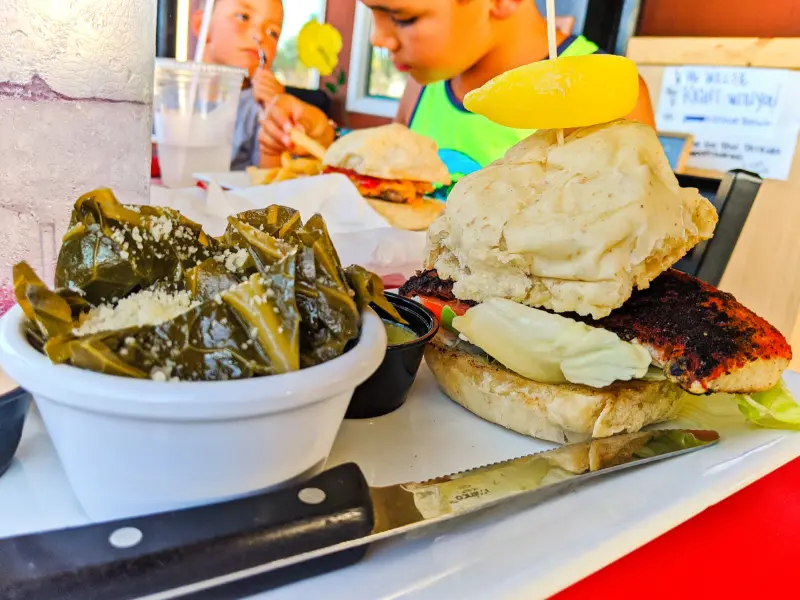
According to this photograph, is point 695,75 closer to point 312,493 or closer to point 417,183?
point 417,183

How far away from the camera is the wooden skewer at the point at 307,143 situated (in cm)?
330

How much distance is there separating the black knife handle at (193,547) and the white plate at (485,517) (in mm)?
57

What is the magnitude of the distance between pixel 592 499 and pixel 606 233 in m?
0.44

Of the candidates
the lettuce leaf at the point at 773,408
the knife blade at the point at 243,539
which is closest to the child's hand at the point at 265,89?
the lettuce leaf at the point at 773,408

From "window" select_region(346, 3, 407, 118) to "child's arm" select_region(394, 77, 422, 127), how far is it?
3.50 feet

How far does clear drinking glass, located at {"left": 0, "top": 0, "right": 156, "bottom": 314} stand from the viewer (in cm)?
121

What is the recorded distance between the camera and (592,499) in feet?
3.29

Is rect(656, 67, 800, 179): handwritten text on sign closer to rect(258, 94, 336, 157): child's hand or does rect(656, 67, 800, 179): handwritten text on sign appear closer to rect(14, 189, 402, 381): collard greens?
rect(258, 94, 336, 157): child's hand

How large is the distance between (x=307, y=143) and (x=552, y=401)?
256 cm

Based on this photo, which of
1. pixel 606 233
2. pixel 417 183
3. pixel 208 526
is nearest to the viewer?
pixel 208 526

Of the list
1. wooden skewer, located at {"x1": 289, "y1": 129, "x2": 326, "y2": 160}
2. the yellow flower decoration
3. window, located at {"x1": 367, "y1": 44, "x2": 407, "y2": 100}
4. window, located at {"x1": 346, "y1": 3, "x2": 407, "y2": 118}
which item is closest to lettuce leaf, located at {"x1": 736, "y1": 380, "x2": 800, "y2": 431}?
wooden skewer, located at {"x1": 289, "y1": 129, "x2": 326, "y2": 160}

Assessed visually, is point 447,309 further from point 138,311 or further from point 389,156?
point 389,156

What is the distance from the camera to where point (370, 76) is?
682 cm

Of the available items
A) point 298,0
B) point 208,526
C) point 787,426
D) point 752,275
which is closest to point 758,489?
point 787,426
